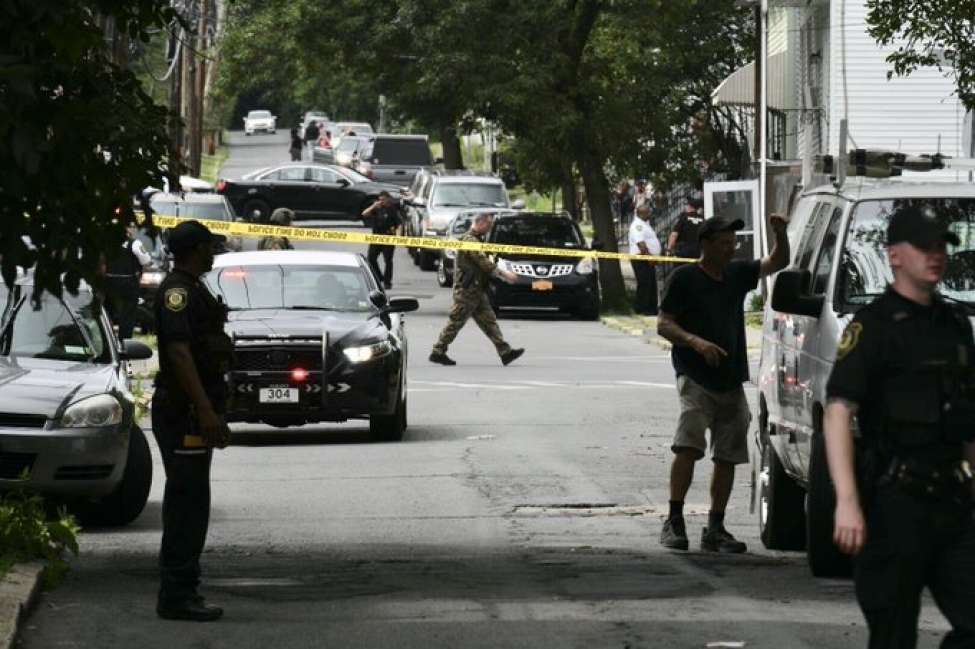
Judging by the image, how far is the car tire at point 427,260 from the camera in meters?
49.5

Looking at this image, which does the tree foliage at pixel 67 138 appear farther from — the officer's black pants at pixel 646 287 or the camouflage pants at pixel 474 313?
the officer's black pants at pixel 646 287

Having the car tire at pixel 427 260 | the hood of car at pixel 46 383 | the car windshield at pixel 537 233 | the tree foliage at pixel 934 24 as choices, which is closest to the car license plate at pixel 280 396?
the hood of car at pixel 46 383

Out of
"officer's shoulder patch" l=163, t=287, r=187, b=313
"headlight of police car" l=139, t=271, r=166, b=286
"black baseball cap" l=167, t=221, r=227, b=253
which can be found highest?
"black baseball cap" l=167, t=221, r=227, b=253

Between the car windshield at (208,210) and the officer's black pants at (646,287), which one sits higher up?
the car windshield at (208,210)

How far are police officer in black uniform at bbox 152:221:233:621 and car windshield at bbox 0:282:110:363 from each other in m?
4.48

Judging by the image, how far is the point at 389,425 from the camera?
18781 millimetres

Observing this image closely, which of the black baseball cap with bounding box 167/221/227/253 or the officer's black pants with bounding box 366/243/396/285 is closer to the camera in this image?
the black baseball cap with bounding box 167/221/227/253

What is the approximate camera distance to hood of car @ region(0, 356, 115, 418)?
12773 millimetres

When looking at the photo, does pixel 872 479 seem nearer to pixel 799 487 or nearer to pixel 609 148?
pixel 799 487

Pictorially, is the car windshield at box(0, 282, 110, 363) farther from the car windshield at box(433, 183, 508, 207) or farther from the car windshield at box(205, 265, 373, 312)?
the car windshield at box(433, 183, 508, 207)

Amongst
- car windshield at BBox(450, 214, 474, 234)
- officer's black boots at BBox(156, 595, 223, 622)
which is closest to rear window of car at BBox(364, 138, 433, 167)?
car windshield at BBox(450, 214, 474, 234)

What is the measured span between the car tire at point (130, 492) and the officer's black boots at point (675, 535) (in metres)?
3.40

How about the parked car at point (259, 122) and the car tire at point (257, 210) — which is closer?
the car tire at point (257, 210)

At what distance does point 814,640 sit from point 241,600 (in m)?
2.91
